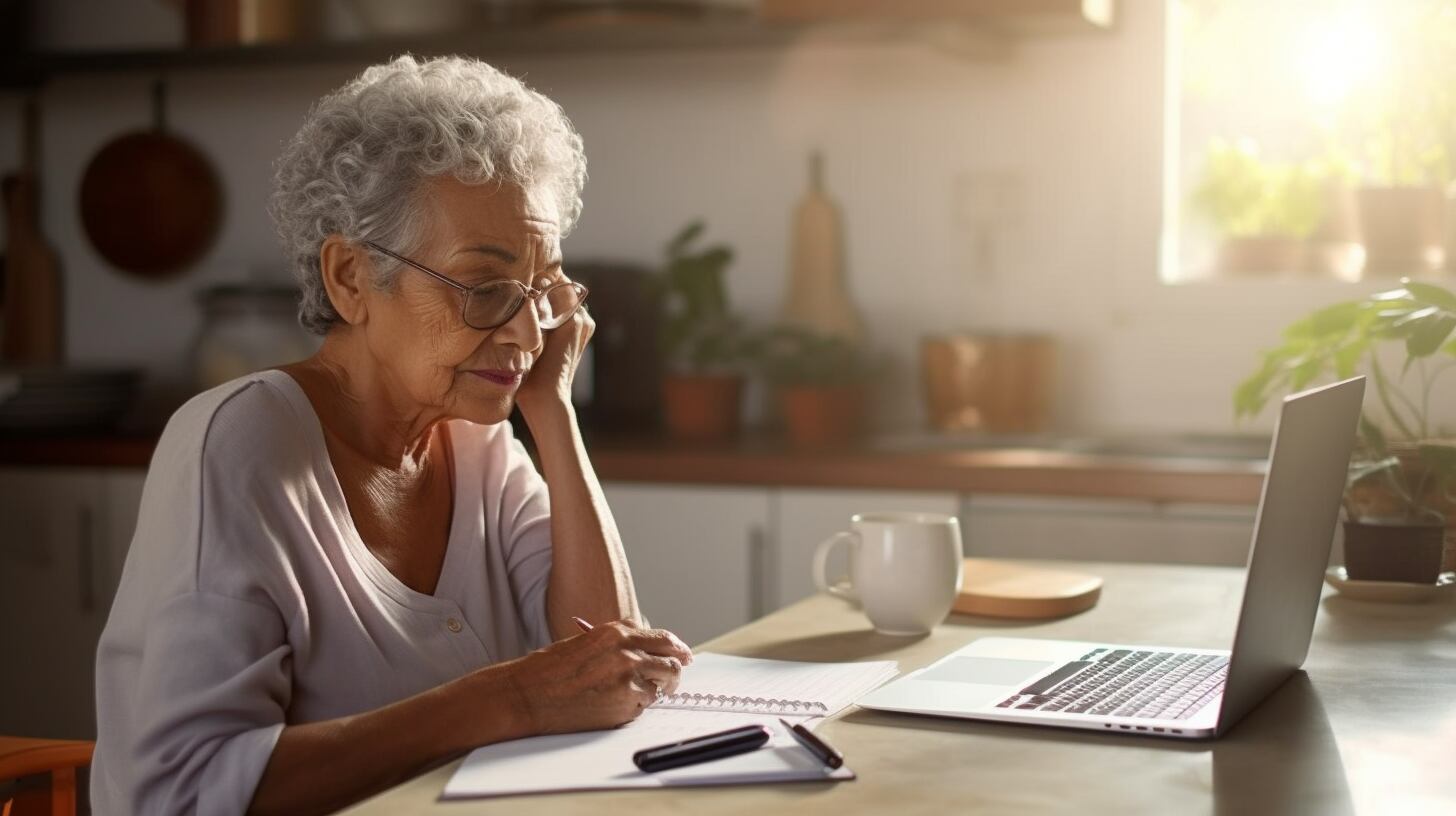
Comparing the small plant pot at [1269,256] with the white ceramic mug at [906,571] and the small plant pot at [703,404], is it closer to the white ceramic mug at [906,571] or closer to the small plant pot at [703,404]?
the small plant pot at [703,404]

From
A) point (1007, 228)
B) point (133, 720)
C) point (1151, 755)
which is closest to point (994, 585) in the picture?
point (1151, 755)

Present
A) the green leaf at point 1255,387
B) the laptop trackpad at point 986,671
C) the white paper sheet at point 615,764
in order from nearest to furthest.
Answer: the white paper sheet at point 615,764
the laptop trackpad at point 986,671
the green leaf at point 1255,387

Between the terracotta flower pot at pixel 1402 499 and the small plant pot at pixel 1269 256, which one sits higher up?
the small plant pot at pixel 1269 256

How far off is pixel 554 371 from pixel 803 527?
116 centimetres

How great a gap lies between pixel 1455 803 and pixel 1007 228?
2390 millimetres

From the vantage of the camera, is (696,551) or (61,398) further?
(61,398)

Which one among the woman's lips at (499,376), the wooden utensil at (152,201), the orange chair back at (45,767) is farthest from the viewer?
the wooden utensil at (152,201)

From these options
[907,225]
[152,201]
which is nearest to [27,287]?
[152,201]

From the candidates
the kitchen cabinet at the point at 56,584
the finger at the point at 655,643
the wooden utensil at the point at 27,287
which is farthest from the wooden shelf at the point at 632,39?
the finger at the point at 655,643

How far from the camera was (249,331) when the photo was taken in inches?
140

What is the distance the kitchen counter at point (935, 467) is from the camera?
259cm

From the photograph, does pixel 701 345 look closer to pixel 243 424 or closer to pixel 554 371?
pixel 554 371

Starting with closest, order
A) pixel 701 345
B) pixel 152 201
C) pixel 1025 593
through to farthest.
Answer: pixel 1025 593
pixel 701 345
pixel 152 201

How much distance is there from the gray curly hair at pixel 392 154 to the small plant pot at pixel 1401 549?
0.92m
